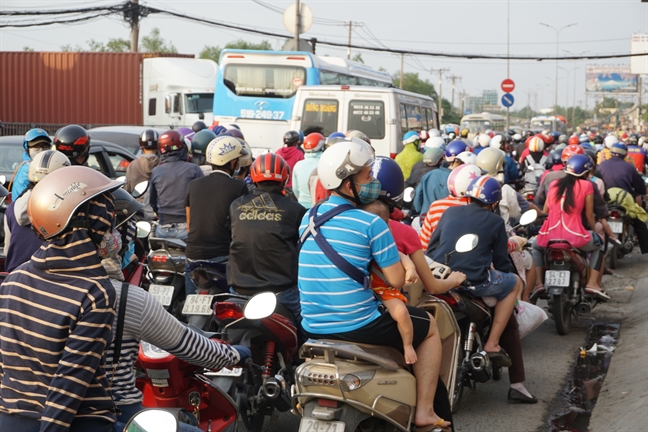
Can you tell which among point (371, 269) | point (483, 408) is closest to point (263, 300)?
point (371, 269)

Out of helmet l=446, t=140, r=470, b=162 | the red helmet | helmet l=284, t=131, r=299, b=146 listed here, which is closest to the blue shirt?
the red helmet

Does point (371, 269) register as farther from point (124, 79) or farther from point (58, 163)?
point (124, 79)

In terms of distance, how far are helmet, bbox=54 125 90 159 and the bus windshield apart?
14.3m

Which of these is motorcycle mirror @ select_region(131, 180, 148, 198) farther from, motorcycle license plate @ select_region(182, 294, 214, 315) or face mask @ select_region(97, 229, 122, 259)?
face mask @ select_region(97, 229, 122, 259)

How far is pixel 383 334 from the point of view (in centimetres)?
424

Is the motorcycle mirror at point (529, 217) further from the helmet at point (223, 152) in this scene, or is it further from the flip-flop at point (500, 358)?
the helmet at point (223, 152)

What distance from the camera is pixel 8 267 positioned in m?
5.24

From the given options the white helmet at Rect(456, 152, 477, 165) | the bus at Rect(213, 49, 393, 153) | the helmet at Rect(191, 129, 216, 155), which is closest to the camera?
the white helmet at Rect(456, 152, 477, 165)

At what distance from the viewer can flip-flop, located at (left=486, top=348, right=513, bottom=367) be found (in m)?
6.16

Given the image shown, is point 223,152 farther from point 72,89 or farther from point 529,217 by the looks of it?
point 72,89

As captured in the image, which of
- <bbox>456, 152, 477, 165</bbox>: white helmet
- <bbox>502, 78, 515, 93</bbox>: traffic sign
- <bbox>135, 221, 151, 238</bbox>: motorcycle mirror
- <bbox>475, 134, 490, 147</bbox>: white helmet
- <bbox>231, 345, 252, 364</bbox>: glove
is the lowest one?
<bbox>231, 345, 252, 364</bbox>: glove

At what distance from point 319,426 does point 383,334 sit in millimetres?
Result: 547

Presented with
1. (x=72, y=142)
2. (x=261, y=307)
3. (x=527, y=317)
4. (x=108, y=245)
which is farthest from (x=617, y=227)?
(x=108, y=245)

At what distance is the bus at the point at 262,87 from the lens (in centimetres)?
2045
